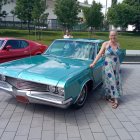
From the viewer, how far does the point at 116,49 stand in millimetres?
5773

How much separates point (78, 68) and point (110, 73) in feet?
2.63

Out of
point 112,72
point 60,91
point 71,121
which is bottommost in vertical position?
point 71,121

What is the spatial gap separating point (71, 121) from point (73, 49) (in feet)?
7.57

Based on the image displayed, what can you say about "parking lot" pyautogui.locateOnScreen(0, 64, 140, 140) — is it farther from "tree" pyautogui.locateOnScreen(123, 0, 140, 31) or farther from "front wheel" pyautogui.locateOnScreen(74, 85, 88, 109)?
"tree" pyautogui.locateOnScreen(123, 0, 140, 31)

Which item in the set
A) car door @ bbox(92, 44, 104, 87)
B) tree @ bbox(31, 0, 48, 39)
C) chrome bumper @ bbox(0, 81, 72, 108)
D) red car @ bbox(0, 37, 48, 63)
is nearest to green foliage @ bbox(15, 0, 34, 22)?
tree @ bbox(31, 0, 48, 39)

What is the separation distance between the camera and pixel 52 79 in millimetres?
4754

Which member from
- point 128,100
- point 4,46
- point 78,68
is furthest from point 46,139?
point 4,46

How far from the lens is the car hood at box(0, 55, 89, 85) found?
4863 mm

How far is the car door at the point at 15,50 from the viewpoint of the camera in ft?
31.4

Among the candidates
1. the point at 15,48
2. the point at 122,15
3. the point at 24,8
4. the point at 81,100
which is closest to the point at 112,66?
the point at 81,100

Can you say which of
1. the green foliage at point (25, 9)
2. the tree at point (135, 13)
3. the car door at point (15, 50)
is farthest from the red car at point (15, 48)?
the tree at point (135, 13)

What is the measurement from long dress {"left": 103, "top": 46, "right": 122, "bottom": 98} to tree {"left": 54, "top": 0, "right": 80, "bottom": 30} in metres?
26.4

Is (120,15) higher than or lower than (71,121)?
higher

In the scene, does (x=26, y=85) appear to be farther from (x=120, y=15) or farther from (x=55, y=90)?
(x=120, y=15)
